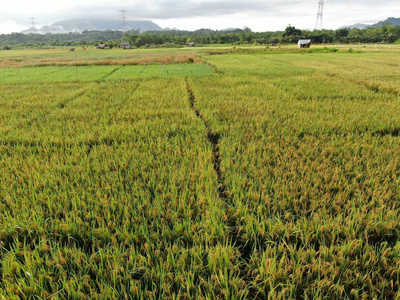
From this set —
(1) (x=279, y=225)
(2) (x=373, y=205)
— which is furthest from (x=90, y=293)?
(2) (x=373, y=205)

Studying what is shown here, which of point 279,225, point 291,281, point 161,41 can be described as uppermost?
point 161,41

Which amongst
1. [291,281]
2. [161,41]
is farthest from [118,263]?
[161,41]

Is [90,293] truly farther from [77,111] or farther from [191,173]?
[77,111]

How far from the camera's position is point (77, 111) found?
576cm

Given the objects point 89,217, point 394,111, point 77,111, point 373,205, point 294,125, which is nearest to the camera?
point 89,217

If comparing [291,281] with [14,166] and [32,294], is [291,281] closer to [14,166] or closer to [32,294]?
[32,294]

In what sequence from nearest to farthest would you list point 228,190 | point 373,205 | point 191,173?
1. point 373,205
2. point 228,190
3. point 191,173

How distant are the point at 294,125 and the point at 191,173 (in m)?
2.70

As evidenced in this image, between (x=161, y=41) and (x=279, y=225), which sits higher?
(x=161, y=41)

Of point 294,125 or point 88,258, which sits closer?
point 88,258

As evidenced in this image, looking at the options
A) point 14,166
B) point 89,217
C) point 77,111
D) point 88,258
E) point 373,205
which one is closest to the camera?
point 88,258

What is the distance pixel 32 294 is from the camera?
133cm

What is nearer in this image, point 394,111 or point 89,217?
point 89,217

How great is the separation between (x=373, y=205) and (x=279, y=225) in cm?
99
